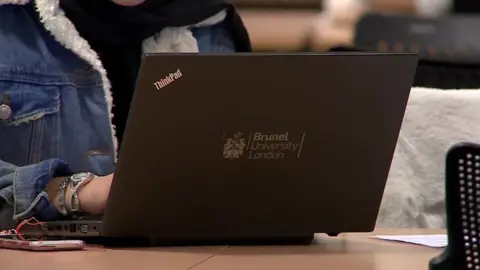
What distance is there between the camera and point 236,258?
3.52 feet

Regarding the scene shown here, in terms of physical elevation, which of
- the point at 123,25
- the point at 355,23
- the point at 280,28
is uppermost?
the point at 280,28

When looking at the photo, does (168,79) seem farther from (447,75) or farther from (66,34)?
(447,75)

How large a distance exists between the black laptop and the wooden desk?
2 centimetres

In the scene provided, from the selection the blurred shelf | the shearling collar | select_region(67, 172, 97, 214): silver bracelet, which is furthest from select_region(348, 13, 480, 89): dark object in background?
the blurred shelf

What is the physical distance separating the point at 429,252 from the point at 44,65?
727 mm

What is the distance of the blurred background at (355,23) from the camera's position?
2504 millimetres

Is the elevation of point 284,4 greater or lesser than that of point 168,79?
greater

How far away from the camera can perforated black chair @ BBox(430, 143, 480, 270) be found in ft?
2.60

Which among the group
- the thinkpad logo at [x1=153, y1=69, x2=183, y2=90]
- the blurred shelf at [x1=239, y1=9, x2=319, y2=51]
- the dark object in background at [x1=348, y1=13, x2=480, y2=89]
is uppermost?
the blurred shelf at [x1=239, y1=9, x2=319, y2=51]

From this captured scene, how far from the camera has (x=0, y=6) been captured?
154 cm

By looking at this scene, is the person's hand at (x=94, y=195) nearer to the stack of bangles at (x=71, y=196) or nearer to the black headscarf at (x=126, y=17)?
the stack of bangles at (x=71, y=196)

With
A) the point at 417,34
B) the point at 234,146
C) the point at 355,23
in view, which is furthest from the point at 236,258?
the point at 355,23

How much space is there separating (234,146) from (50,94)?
1.92ft

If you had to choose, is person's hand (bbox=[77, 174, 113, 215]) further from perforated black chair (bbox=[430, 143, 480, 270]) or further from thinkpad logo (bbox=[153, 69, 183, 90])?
perforated black chair (bbox=[430, 143, 480, 270])
